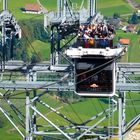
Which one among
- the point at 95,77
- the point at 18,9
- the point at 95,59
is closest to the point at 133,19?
the point at 18,9

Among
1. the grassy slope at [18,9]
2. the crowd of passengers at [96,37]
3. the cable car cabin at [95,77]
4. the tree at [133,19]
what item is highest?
the crowd of passengers at [96,37]

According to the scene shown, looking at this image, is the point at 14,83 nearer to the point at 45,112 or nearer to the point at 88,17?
the point at 88,17

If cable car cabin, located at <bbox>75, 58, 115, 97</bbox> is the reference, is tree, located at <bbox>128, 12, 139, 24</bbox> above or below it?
below

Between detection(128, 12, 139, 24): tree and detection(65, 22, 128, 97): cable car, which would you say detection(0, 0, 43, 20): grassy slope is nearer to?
detection(128, 12, 139, 24): tree

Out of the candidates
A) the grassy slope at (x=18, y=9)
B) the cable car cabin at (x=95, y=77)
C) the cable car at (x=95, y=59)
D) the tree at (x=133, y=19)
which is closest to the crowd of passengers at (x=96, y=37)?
the cable car at (x=95, y=59)

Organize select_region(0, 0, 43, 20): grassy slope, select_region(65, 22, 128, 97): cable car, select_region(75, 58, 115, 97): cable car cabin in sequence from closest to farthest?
select_region(65, 22, 128, 97): cable car < select_region(75, 58, 115, 97): cable car cabin < select_region(0, 0, 43, 20): grassy slope

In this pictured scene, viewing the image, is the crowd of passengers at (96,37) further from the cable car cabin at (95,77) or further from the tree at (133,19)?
the tree at (133,19)

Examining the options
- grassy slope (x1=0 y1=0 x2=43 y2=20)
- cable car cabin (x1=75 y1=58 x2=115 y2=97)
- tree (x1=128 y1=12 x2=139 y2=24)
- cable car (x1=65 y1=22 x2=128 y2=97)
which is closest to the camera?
cable car (x1=65 y1=22 x2=128 y2=97)

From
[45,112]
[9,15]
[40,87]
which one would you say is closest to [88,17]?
[9,15]

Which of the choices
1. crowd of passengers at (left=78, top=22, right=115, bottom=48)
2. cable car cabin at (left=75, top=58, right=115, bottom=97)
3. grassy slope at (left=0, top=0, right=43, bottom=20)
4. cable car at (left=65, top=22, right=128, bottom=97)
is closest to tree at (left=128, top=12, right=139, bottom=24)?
grassy slope at (left=0, top=0, right=43, bottom=20)
